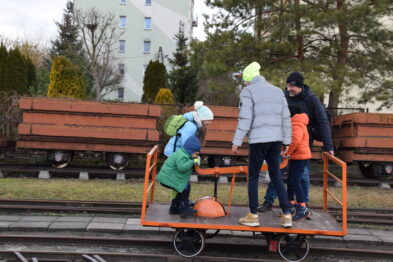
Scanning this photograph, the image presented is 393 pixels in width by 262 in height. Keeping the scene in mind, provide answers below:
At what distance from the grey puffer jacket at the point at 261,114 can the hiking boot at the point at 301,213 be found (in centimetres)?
119

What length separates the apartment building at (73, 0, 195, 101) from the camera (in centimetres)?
5116

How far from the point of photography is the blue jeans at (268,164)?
5.34 meters

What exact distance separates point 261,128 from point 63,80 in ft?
60.3

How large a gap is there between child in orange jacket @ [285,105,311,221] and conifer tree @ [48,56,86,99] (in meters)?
17.2

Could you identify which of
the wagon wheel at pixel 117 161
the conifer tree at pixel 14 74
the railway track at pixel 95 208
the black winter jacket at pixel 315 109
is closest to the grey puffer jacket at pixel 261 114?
the black winter jacket at pixel 315 109

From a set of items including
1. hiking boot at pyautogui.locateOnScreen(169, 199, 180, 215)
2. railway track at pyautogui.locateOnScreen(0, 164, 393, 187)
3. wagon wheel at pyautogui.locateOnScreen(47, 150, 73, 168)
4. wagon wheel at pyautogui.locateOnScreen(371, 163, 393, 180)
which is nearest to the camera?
hiking boot at pyautogui.locateOnScreen(169, 199, 180, 215)

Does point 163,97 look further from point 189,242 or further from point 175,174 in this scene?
point 189,242

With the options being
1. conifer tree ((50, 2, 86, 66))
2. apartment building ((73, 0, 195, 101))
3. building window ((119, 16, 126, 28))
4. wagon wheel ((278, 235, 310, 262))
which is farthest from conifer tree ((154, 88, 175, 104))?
building window ((119, 16, 126, 28))

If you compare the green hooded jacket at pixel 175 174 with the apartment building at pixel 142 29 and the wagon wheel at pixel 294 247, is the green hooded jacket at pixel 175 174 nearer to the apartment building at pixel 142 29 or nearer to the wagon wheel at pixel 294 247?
the wagon wheel at pixel 294 247

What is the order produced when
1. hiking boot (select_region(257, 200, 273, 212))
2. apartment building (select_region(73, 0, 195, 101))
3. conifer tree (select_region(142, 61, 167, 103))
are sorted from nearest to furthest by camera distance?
hiking boot (select_region(257, 200, 273, 212)) < conifer tree (select_region(142, 61, 167, 103)) < apartment building (select_region(73, 0, 195, 101))

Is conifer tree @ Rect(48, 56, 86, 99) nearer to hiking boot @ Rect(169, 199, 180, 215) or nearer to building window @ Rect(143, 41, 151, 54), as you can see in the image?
hiking boot @ Rect(169, 199, 180, 215)

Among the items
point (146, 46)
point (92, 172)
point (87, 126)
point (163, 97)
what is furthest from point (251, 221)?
point (146, 46)

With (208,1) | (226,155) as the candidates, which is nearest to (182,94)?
(208,1)

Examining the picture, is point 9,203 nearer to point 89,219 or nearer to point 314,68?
point 89,219
